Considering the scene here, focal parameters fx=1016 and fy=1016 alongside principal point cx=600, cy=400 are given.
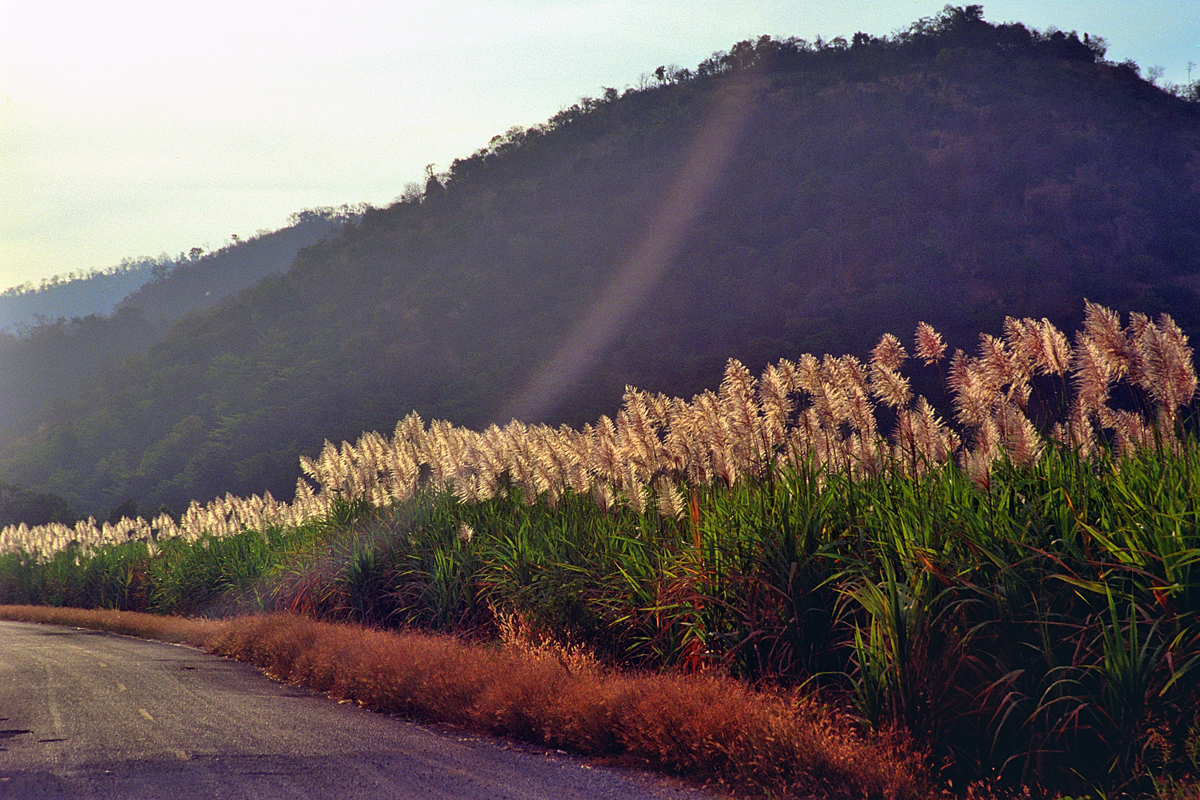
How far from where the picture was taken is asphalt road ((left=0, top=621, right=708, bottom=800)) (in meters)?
7.16

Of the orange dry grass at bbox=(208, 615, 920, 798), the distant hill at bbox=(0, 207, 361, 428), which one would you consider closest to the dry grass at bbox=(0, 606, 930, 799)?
the orange dry grass at bbox=(208, 615, 920, 798)

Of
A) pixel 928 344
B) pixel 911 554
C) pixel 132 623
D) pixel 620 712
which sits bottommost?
pixel 132 623

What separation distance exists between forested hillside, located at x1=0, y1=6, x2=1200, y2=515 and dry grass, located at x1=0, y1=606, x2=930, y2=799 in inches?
1965

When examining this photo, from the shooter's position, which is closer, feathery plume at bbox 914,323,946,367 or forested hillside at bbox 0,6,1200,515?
feathery plume at bbox 914,323,946,367

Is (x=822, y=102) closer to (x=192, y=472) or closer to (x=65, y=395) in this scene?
(x=192, y=472)

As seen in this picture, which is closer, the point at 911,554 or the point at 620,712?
the point at 911,554

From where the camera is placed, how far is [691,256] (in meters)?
86.6

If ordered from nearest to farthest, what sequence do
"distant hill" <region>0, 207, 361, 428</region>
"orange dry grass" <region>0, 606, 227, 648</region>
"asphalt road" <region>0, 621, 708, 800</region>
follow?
"asphalt road" <region>0, 621, 708, 800</region>, "orange dry grass" <region>0, 606, 227, 648</region>, "distant hill" <region>0, 207, 361, 428</region>

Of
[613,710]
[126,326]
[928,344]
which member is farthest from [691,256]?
[126,326]

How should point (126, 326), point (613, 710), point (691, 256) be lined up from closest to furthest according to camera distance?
point (613, 710)
point (691, 256)
point (126, 326)

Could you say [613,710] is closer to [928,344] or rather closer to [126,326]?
[928,344]

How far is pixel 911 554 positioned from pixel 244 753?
5569mm

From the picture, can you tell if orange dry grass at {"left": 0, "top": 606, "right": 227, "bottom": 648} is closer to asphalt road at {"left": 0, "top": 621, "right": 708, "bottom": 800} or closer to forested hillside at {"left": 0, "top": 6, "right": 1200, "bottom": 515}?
asphalt road at {"left": 0, "top": 621, "right": 708, "bottom": 800}

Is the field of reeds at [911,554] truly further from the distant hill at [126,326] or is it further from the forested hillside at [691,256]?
the distant hill at [126,326]
